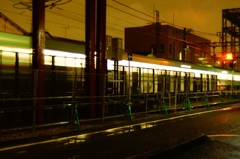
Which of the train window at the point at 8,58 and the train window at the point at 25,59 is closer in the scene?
Answer: the train window at the point at 8,58

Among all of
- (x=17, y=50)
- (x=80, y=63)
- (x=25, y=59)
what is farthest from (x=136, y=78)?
(x=17, y=50)

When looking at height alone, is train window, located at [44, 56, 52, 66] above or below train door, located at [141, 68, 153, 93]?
above

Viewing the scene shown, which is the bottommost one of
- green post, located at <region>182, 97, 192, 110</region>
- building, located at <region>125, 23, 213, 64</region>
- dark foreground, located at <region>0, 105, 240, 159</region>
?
dark foreground, located at <region>0, 105, 240, 159</region>

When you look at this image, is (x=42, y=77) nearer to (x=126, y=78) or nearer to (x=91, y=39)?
(x=91, y=39)

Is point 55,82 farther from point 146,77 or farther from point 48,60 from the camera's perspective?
point 146,77

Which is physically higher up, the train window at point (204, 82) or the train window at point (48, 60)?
the train window at point (48, 60)

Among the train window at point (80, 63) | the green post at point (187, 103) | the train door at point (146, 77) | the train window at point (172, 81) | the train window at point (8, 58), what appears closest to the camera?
the train window at point (8, 58)

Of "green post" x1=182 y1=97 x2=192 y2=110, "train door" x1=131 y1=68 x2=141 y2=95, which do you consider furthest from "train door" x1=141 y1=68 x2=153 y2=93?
"green post" x1=182 y1=97 x2=192 y2=110

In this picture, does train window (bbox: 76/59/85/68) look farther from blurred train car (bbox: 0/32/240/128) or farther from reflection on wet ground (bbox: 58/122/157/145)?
reflection on wet ground (bbox: 58/122/157/145)

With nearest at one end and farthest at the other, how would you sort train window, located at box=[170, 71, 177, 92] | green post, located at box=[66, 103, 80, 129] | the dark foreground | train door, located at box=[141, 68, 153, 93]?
the dark foreground
green post, located at box=[66, 103, 80, 129]
train door, located at box=[141, 68, 153, 93]
train window, located at box=[170, 71, 177, 92]

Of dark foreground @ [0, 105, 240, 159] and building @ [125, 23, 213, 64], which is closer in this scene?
dark foreground @ [0, 105, 240, 159]

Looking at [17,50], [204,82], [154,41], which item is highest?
[154,41]

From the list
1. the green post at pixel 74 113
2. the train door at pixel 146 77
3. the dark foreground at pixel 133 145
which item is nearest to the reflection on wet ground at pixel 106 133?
the dark foreground at pixel 133 145

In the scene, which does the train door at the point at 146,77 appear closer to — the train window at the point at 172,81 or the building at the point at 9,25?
the train window at the point at 172,81
